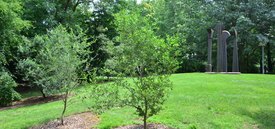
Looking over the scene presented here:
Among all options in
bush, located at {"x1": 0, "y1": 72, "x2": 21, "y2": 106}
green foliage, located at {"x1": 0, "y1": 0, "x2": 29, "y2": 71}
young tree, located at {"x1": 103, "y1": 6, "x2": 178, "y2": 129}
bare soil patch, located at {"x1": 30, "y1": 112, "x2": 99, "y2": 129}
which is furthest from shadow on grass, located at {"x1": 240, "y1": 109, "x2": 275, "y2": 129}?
green foliage, located at {"x1": 0, "y1": 0, "x2": 29, "y2": 71}

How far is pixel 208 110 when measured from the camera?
7340 mm

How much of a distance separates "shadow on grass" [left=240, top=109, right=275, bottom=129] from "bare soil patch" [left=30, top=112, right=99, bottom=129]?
12.0 ft

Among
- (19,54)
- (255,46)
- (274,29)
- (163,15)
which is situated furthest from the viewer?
(163,15)

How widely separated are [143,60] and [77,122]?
2.76 metres

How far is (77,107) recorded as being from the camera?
920cm

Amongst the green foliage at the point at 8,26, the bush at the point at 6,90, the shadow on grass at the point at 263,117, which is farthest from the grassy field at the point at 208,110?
the green foliage at the point at 8,26

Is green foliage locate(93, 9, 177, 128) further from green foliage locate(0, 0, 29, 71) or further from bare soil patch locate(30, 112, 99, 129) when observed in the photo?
green foliage locate(0, 0, 29, 71)

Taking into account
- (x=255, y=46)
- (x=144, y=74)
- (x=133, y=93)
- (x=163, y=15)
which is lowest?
(x=133, y=93)

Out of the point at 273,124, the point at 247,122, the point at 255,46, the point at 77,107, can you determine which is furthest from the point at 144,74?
the point at 255,46

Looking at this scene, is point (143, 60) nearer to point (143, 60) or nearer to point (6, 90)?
point (143, 60)

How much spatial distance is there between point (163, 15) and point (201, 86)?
824 inches

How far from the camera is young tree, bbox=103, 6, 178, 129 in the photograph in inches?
223

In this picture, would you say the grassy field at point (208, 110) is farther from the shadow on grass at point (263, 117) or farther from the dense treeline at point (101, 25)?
the dense treeline at point (101, 25)

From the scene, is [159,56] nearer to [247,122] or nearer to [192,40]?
[247,122]
